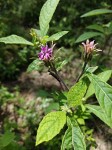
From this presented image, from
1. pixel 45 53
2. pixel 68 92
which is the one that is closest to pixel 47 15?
pixel 45 53

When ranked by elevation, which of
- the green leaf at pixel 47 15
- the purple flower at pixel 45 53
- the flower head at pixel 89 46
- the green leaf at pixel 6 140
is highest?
the green leaf at pixel 47 15

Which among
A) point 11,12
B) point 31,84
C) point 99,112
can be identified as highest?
point 11,12

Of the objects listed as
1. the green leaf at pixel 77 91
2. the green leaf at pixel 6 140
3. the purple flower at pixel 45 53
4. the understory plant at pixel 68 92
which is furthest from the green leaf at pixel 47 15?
the green leaf at pixel 6 140

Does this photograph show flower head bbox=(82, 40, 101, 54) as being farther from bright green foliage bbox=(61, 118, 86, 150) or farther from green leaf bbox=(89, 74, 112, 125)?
bright green foliage bbox=(61, 118, 86, 150)

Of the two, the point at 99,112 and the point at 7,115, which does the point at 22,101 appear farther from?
the point at 99,112

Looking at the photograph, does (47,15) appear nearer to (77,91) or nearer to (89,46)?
(89,46)

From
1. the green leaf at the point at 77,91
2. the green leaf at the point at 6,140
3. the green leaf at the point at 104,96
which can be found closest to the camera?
the green leaf at the point at 104,96

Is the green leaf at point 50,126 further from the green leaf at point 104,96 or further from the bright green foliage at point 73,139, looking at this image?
the green leaf at point 104,96

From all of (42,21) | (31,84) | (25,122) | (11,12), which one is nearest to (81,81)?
(42,21)

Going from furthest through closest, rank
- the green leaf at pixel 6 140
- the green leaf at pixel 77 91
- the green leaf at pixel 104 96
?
the green leaf at pixel 6 140 < the green leaf at pixel 77 91 < the green leaf at pixel 104 96
